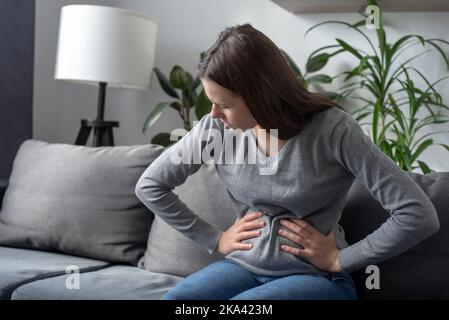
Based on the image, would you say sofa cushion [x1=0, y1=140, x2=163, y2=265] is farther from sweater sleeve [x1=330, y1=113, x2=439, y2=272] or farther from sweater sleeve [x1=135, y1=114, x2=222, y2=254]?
sweater sleeve [x1=330, y1=113, x2=439, y2=272]

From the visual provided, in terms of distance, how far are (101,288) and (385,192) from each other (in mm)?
743

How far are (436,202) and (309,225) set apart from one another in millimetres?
343

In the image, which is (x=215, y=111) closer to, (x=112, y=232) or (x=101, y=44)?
(x=112, y=232)

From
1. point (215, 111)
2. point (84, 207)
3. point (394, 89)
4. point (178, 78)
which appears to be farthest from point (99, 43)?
point (215, 111)

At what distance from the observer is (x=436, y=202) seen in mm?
1546

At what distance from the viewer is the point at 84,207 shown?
6.53 ft

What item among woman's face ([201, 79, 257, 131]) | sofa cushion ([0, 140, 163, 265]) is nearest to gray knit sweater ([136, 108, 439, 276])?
woman's face ([201, 79, 257, 131])

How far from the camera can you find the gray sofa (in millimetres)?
1538

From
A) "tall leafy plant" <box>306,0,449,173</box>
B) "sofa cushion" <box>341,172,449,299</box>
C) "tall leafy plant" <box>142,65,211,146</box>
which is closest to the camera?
"sofa cushion" <box>341,172,449,299</box>

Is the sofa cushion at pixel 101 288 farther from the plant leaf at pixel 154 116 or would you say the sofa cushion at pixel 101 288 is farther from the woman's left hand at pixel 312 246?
the plant leaf at pixel 154 116

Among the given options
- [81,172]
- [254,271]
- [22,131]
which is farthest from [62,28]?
[254,271]

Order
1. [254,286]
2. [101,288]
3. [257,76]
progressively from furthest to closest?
[101,288] < [254,286] < [257,76]

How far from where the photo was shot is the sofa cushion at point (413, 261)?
4.93ft
